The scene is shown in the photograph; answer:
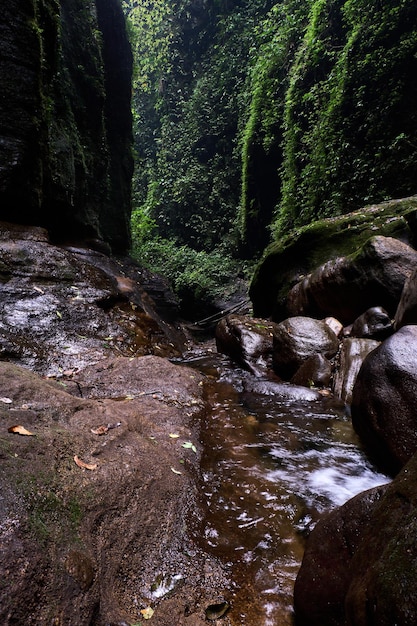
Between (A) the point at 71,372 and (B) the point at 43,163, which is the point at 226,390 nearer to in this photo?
(A) the point at 71,372

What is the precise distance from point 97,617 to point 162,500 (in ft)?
2.96

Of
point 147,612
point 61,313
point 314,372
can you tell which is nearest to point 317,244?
point 314,372

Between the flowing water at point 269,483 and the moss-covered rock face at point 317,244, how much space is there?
428 cm

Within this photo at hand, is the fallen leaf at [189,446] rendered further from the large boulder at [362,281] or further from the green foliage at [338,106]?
the green foliage at [338,106]

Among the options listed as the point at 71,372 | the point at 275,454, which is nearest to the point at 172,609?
the point at 275,454

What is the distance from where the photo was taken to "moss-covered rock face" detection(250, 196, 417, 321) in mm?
7262

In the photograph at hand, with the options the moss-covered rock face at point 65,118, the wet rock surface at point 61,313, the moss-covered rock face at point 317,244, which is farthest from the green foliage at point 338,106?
the wet rock surface at point 61,313

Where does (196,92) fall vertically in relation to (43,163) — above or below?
above

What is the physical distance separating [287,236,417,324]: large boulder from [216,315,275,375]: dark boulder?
123 centimetres

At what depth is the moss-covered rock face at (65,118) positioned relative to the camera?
7199mm

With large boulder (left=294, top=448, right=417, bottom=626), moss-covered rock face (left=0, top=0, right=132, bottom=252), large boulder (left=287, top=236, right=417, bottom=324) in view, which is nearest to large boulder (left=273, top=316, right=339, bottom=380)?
large boulder (left=287, top=236, right=417, bottom=324)

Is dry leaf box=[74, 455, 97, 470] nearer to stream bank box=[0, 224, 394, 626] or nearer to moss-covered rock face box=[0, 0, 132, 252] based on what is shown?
stream bank box=[0, 224, 394, 626]

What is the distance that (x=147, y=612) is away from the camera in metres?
1.66

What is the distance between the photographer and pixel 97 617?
149 cm
